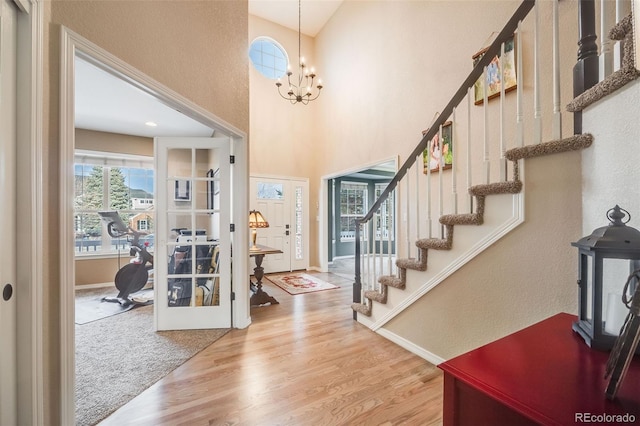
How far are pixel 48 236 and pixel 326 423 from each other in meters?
1.70

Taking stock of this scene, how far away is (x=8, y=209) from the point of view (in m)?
1.09

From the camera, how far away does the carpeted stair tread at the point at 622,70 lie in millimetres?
1028

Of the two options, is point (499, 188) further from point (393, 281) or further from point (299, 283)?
point (299, 283)

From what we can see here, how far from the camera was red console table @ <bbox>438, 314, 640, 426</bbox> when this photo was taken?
66 cm

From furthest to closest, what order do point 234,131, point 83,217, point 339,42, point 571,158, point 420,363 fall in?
point 339,42, point 83,217, point 234,131, point 420,363, point 571,158

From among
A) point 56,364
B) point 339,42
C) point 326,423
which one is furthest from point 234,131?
point 339,42

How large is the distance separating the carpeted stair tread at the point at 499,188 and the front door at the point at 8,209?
2.41 metres

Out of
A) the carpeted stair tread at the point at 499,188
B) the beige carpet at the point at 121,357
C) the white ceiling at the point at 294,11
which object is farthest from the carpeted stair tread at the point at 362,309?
the white ceiling at the point at 294,11

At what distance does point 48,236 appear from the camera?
4.13 ft

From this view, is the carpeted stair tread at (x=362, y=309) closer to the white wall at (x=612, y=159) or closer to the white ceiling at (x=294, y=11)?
the white wall at (x=612, y=159)

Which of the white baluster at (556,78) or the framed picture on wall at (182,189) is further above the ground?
the white baluster at (556,78)

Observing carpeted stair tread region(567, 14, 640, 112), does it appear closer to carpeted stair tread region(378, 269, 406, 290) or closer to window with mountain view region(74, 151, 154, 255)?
carpeted stair tread region(378, 269, 406, 290)

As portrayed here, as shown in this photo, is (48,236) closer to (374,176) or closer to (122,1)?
(122,1)

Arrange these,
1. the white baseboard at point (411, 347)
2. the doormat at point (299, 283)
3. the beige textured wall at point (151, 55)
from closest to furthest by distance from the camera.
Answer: the beige textured wall at point (151, 55) → the white baseboard at point (411, 347) → the doormat at point (299, 283)
